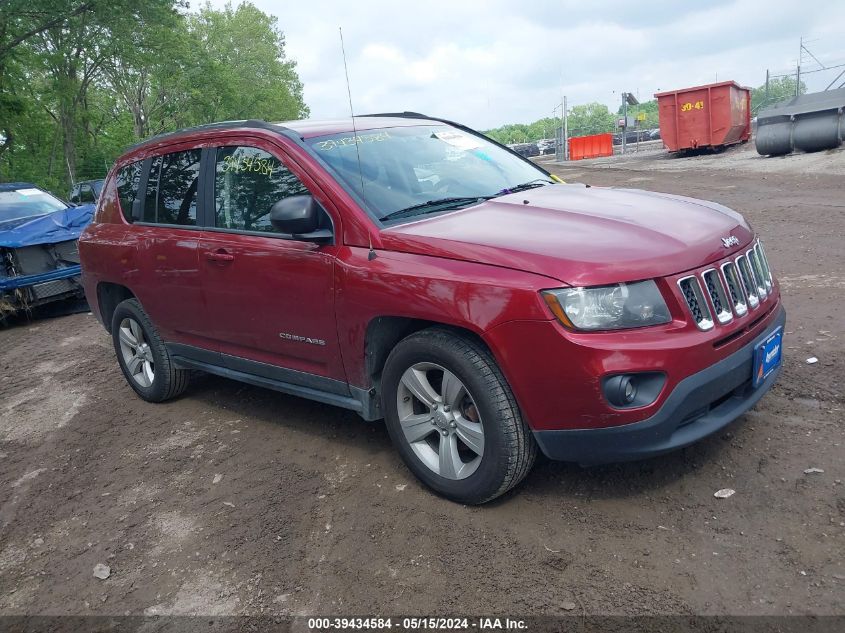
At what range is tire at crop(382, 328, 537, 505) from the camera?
9.95 ft

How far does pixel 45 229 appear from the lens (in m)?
9.16

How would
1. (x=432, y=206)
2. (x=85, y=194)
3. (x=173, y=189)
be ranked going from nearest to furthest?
(x=432, y=206), (x=173, y=189), (x=85, y=194)

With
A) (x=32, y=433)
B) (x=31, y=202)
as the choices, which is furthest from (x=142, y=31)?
(x=32, y=433)

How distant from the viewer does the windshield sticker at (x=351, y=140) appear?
387 cm

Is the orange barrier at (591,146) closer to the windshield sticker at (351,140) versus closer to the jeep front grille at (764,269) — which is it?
the windshield sticker at (351,140)

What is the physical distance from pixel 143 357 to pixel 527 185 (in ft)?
10.3

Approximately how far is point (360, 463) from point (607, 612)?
1.75 m

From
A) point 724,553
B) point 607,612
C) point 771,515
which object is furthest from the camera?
point 771,515

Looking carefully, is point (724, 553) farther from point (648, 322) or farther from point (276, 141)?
point (276, 141)

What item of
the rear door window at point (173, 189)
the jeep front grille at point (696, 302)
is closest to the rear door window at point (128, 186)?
the rear door window at point (173, 189)

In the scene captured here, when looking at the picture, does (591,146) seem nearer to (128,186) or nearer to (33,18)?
(33,18)

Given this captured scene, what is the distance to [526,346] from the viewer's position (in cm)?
287

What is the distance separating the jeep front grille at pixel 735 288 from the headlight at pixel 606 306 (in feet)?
1.61

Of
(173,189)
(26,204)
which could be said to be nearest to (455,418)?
(173,189)
